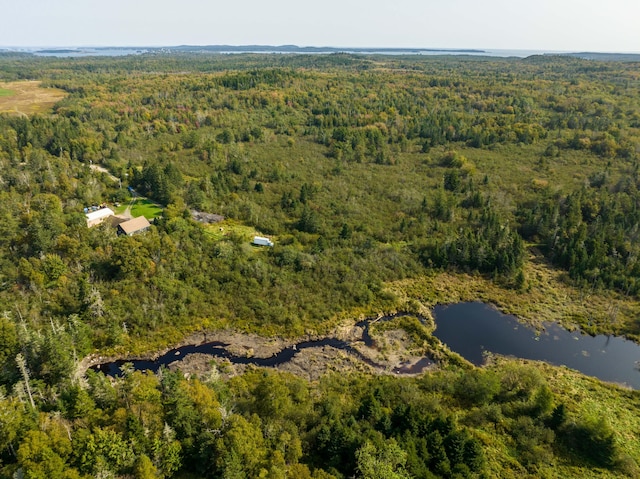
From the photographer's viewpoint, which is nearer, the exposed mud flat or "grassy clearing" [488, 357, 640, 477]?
"grassy clearing" [488, 357, 640, 477]

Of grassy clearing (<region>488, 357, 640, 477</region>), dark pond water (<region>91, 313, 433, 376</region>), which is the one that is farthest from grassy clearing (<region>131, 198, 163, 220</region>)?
grassy clearing (<region>488, 357, 640, 477</region>)

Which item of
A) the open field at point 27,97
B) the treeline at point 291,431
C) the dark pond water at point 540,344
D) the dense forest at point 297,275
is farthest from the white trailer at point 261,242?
the open field at point 27,97

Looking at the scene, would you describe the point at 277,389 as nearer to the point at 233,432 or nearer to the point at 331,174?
the point at 233,432

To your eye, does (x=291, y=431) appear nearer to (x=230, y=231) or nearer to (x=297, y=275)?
(x=297, y=275)

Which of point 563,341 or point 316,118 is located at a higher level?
point 316,118

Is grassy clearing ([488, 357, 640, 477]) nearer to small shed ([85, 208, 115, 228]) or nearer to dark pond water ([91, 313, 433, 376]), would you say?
dark pond water ([91, 313, 433, 376])

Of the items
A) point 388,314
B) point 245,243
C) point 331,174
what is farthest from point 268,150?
point 388,314
